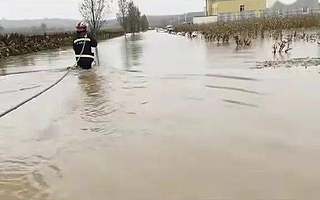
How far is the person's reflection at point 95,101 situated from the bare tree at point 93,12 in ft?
97.9

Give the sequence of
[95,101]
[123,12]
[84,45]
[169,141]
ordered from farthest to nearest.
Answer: [123,12] → [84,45] → [95,101] → [169,141]

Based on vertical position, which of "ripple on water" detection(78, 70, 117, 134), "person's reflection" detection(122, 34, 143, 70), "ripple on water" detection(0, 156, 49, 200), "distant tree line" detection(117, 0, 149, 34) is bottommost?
"ripple on water" detection(0, 156, 49, 200)

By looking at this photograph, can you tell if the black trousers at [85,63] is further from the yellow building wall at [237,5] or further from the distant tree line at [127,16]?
the yellow building wall at [237,5]

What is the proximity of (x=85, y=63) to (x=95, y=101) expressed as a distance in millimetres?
5315

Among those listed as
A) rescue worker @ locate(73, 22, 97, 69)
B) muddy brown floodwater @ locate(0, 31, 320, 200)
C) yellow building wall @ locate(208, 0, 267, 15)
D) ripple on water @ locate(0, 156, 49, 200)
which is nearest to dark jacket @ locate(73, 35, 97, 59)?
rescue worker @ locate(73, 22, 97, 69)

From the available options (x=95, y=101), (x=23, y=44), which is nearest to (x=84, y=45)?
(x=95, y=101)

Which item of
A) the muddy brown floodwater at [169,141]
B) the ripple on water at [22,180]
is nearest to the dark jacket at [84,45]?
the muddy brown floodwater at [169,141]

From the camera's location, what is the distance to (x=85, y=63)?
14.6 meters

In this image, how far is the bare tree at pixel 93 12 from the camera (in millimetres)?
42531

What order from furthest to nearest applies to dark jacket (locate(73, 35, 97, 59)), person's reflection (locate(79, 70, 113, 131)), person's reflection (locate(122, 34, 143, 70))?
1. person's reflection (locate(122, 34, 143, 70))
2. dark jacket (locate(73, 35, 97, 59))
3. person's reflection (locate(79, 70, 113, 131))

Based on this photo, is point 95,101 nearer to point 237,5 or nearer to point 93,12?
point 93,12

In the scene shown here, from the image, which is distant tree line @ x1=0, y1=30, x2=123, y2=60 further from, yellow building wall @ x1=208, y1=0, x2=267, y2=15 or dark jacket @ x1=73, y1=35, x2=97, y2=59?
yellow building wall @ x1=208, y1=0, x2=267, y2=15

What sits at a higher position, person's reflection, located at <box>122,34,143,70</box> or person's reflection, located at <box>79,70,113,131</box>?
person's reflection, located at <box>122,34,143,70</box>

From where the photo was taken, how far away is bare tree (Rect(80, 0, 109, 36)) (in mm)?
42531
